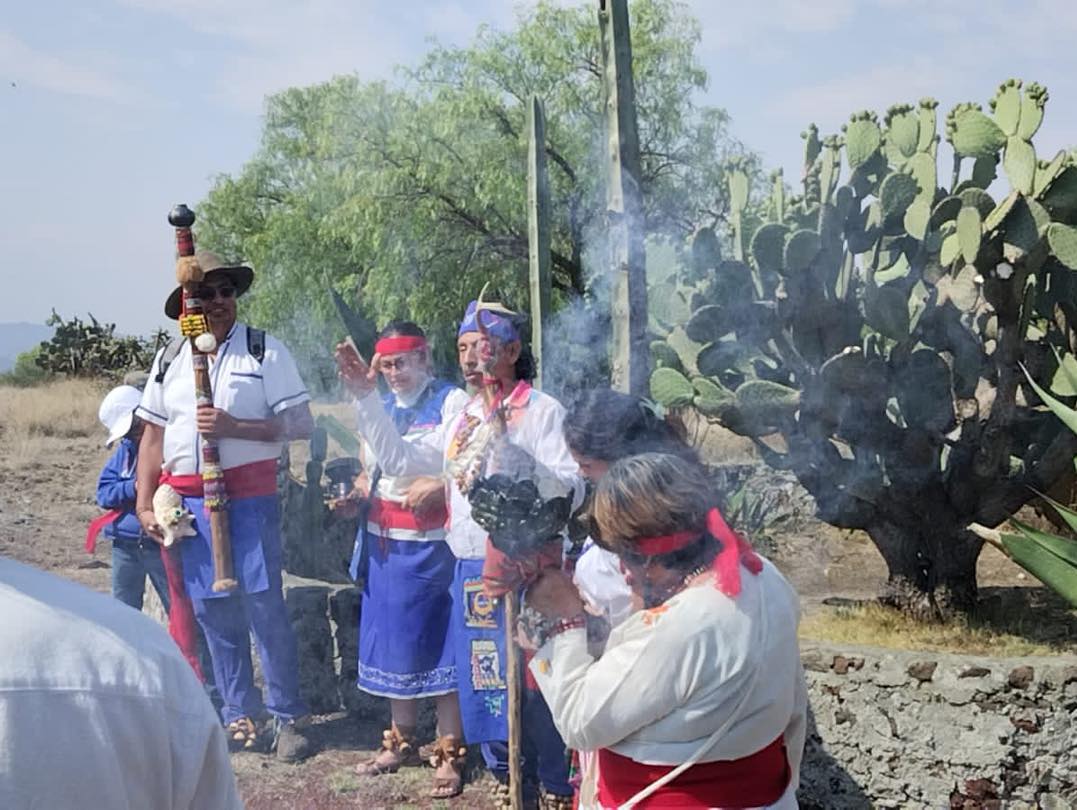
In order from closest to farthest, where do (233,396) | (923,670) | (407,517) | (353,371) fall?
1. (923,670)
2. (353,371)
3. (407,517)
4. (233,396)

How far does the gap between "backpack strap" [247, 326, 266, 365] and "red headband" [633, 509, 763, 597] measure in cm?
271

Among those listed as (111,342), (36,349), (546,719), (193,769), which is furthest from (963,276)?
(36,349)

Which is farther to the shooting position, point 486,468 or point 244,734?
point 244,734

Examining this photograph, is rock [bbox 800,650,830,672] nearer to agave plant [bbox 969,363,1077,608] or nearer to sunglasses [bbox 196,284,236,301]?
agave plant [bbox 969,363,1077,608]

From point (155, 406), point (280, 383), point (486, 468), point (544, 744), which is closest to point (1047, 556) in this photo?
point (544, 744)

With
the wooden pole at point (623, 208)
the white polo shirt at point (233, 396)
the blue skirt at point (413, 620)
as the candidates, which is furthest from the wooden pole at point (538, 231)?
the white polo shirt at point (233, 396)

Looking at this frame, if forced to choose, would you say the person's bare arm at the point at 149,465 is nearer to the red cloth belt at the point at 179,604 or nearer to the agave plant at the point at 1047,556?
the red cloth belt at the point at 179,604

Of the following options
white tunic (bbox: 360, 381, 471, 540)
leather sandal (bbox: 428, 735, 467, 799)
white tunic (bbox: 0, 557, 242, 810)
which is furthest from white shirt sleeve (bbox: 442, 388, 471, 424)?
white tunic (bbox: 0, 557, 242, 810)

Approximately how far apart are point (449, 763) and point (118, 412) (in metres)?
2.24

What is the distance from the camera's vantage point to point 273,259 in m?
16.6

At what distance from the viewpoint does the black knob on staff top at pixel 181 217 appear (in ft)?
14.9

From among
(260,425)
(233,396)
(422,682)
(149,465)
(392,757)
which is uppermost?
(233,396)

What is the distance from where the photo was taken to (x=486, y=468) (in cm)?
387

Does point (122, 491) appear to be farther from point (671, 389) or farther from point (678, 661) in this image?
point (678, 661)
